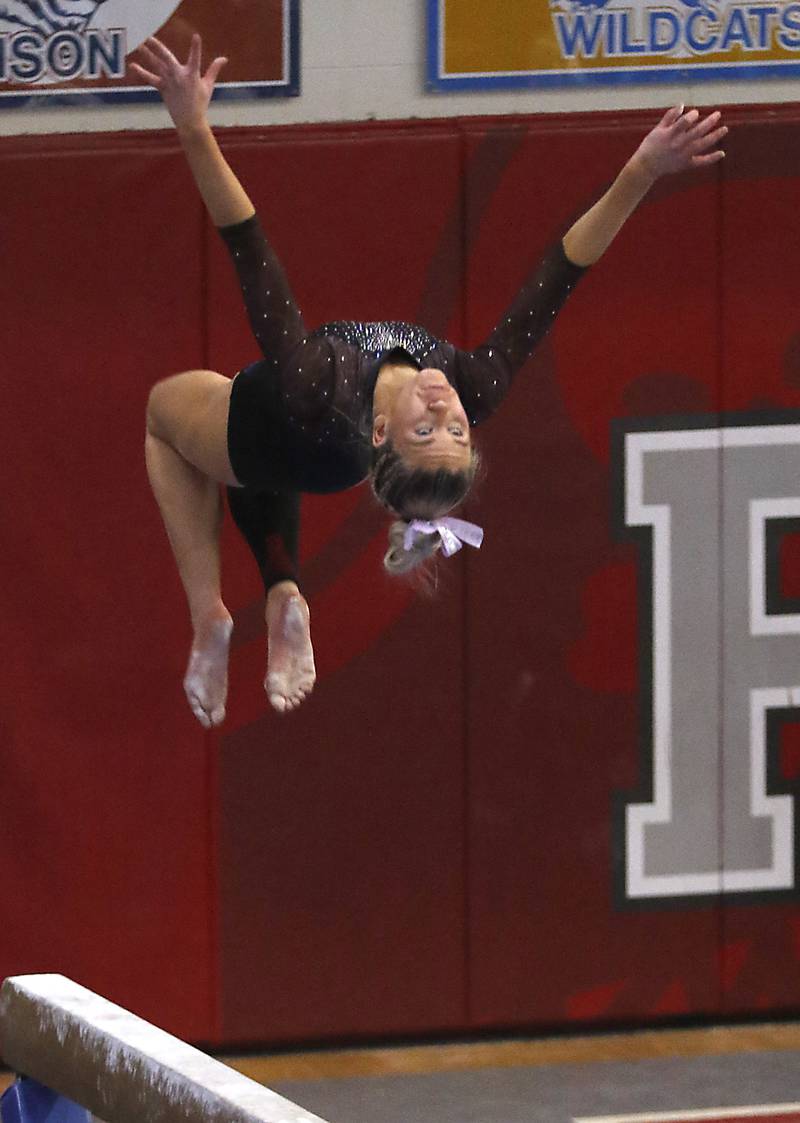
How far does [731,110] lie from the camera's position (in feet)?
16.3

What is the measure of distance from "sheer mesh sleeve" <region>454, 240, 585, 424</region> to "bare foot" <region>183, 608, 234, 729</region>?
56 centimetres

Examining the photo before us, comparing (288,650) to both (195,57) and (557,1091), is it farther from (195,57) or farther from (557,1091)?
(557,1091)

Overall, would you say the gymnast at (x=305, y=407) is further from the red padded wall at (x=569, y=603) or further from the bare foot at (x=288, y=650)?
the red padded wall at (x=569, y=603)

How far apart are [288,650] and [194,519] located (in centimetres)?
27

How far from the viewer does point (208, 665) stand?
3445 mm

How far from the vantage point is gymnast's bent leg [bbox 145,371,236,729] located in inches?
135

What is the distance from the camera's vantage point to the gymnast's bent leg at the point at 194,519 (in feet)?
11.3

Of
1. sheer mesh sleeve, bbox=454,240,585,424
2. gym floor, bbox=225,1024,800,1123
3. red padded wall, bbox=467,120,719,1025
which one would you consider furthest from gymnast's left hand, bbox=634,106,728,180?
gym floor, bbox=225,1024,800,1123

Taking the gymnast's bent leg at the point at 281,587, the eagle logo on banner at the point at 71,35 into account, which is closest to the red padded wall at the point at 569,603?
the eagle logo on banner at the point at 71,35

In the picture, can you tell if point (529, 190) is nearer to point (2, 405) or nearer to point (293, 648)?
point (2, 405)

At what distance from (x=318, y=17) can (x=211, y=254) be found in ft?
1.97

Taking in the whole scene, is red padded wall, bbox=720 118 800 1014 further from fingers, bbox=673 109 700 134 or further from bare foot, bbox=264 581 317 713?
bare foot, bbox=264 581 317 713

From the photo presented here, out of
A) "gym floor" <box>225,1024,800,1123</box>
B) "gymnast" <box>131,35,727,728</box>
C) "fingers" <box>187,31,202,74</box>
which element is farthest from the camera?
"gym floor" <box>225,1024,800,1123</box>

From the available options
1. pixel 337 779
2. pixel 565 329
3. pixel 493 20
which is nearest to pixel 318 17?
pixel 493 20
